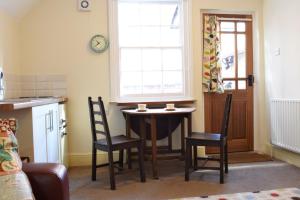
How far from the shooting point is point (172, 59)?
4039 mm

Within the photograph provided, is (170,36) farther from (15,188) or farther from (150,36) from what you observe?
(15,188)

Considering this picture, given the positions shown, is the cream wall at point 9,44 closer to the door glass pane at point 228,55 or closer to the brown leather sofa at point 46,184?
the brown leather sofa at point 46,184

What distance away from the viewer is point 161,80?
402 cm

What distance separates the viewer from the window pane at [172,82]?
4.03 metres

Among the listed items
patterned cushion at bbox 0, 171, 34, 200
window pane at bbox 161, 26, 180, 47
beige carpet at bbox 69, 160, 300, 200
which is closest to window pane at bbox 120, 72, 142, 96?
window pane at bbox 161, 26, 180, 47

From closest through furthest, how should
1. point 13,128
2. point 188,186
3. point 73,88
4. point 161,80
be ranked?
point 13,128 → point 188,186 → point 73,88 → point 161,80

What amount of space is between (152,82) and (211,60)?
837 millimetres

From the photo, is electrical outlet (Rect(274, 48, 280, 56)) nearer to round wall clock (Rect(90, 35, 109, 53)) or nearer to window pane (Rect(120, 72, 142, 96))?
window pane (Rect(120, 72, 142, 96))

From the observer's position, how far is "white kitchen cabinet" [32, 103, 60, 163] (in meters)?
2.22

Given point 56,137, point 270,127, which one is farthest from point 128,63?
point 270,127

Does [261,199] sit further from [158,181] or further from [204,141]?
[158,181]

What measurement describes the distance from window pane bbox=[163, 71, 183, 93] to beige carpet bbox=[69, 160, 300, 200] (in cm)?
105

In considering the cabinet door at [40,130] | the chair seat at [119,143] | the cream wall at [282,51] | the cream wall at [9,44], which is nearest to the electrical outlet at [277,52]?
the cream wall at [282,51]

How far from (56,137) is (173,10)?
89.5 inches
